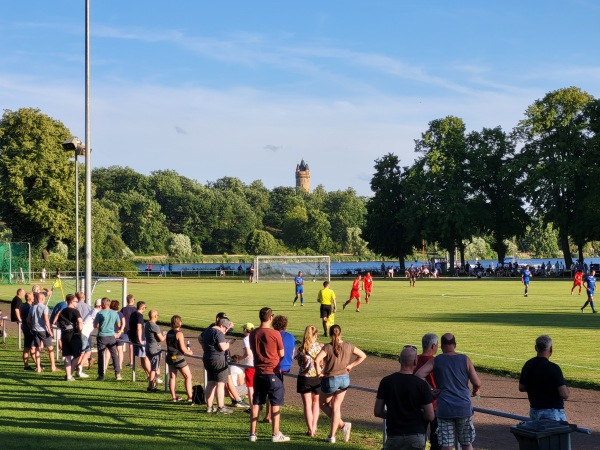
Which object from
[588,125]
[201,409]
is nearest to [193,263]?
[588,125]

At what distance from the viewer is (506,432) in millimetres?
13883

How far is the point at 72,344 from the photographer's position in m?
19.4

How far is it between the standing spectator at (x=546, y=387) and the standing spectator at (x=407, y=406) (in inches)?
58.0

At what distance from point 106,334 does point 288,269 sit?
65753 mm

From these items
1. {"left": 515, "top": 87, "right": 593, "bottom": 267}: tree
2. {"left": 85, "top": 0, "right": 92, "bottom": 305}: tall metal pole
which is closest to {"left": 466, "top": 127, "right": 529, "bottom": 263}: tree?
{"left": 515, "top": 87, "right": 593, "bottom": 267}: tree

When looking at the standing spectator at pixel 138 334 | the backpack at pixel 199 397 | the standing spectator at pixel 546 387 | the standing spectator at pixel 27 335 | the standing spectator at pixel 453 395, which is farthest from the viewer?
the standing spectator at pixel 27 335

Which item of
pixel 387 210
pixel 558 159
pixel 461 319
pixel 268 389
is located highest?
pixel 558 159

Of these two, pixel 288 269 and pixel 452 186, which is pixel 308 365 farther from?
pixel 452 186

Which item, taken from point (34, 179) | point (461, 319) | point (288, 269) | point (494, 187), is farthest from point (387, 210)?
point (461, 319)

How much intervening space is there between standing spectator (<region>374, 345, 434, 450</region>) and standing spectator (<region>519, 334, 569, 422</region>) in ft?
4.83

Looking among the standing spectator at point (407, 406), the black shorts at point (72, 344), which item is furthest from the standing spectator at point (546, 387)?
the black shorts at point (72, 344)

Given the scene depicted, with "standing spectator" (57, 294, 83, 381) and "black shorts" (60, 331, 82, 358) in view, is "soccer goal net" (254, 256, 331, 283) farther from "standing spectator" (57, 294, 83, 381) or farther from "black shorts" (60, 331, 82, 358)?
"black shorts" (60, 331, 82, 358)

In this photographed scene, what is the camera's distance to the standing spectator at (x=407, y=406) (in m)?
9.25

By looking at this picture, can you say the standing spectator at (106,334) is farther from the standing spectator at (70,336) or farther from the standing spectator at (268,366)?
the standing spectator at (268,366)
